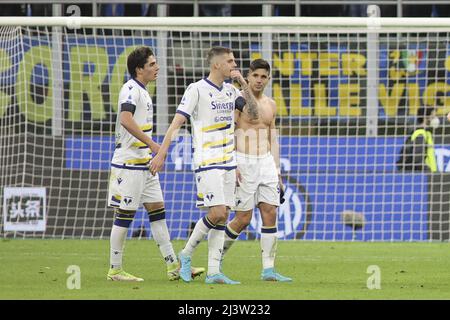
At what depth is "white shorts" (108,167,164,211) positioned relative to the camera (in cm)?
1079

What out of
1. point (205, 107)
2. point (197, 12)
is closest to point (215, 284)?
point (205, 107)

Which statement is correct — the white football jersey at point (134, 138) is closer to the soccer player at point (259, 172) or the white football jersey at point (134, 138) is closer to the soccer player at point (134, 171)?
the soccer player at point (134, 171)

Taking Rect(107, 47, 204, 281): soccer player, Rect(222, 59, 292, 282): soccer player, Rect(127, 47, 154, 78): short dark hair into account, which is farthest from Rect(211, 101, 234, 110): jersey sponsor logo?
Rect(127, 47, 154, 78): short dark hair

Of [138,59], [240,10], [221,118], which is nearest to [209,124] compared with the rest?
[221,118]

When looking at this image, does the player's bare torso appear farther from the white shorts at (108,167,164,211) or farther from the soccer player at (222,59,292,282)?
the white shorts at (108,167,164,211)

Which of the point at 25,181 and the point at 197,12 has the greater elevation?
the point at 197,12

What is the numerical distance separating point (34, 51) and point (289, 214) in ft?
15.1

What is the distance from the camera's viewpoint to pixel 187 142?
17.2 meters

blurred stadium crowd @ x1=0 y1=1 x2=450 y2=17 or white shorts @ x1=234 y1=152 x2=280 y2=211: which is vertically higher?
blurred stadium crowd @ x1=0 y1=1 x2=450 y2=17

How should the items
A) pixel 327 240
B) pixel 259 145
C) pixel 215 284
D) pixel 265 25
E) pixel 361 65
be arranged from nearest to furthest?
pixel 215 284 → pixel 259 145 → pixel 265 25 → pixel 327 240 → pixel 361 65

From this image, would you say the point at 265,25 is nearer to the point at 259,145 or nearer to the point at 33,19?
the point at 259,145

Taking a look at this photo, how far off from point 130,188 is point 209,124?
3.35 ft

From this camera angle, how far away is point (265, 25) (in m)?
12.4

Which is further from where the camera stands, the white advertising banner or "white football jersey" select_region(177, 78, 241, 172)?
the white advertising banner
